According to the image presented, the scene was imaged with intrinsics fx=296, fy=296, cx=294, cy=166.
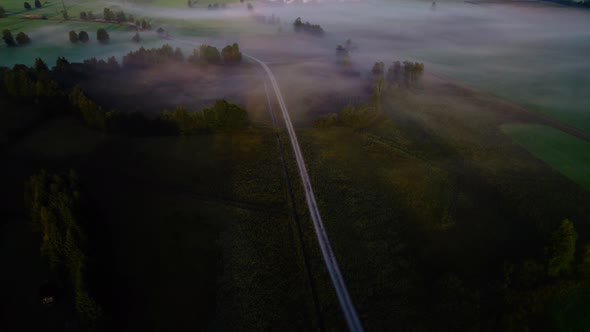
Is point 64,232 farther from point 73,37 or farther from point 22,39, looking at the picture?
point 73,37

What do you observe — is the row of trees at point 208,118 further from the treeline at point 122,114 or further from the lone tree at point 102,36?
the lone tree at point 102,36

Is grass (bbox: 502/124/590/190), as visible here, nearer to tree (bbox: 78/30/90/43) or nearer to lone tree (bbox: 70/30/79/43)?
tree (bbox: 78/30/90/43)

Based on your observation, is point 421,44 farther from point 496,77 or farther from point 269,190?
point 269,190

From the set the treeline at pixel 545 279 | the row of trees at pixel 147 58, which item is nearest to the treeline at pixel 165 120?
the treeline at pixel 545 279

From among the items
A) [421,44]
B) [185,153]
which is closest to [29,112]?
[185,153]

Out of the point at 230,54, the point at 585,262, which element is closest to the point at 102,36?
the point at 230,54

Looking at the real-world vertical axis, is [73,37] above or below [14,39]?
above

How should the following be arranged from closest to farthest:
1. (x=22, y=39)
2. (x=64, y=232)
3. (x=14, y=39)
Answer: (x=64, y=232) < (x=22, y=39) < (x=14, y=39)
